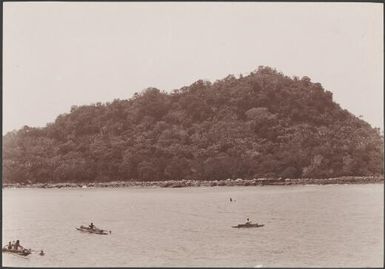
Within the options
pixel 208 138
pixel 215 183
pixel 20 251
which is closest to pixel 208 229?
pixel 20 251

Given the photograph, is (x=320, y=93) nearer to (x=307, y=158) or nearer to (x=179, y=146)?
(x=307, y=158)

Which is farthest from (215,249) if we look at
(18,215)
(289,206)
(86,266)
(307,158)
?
(307,158)

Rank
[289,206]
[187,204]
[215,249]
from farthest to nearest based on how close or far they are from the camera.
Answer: [187,204] → [289,206] → [215,249]

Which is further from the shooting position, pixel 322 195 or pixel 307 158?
pixel 307 158

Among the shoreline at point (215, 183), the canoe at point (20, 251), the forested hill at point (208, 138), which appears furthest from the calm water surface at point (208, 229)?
the forested hill at point (208, 138)

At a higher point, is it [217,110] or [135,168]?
[217,110]

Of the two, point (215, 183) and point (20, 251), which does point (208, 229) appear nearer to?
point (20, 251)
